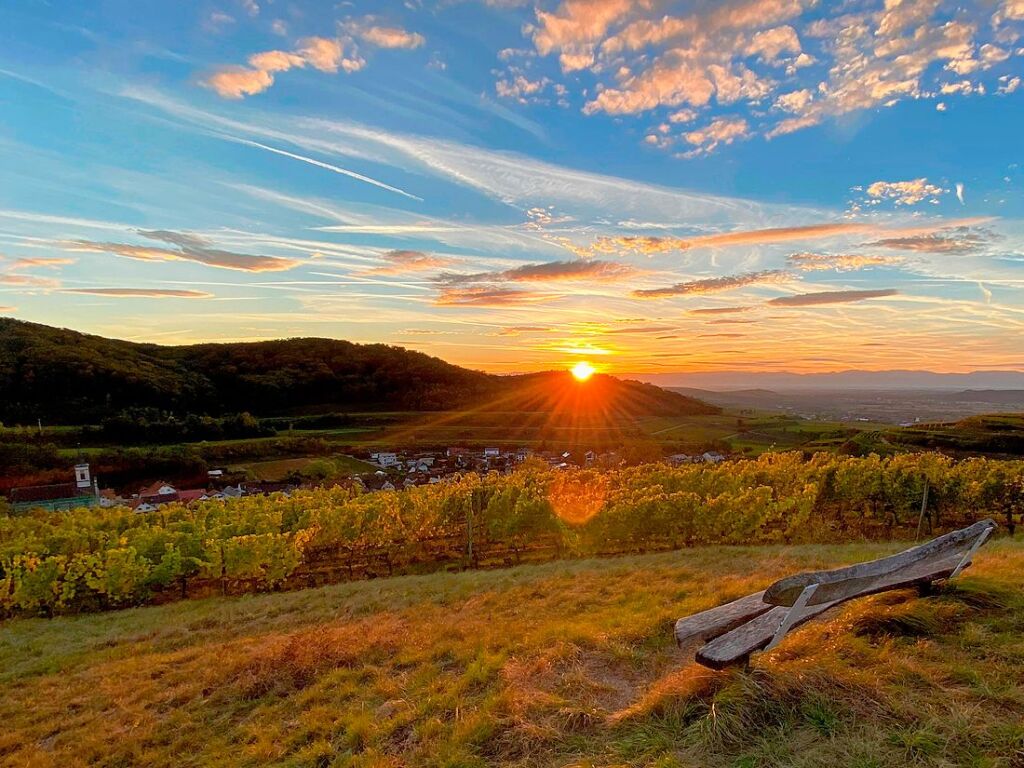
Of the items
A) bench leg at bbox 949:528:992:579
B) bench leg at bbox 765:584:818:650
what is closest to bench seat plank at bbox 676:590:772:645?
bench leg at bbox 765:584:818:650

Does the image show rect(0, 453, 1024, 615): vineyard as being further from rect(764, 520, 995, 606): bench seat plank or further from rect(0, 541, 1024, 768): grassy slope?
rect(764, 520, 995, 606): bench seat plank

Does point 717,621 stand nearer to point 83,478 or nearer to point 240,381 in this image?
point 83,478

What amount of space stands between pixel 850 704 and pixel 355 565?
21.7m

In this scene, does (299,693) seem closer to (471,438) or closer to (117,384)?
(471,438)

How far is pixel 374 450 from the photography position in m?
73.1

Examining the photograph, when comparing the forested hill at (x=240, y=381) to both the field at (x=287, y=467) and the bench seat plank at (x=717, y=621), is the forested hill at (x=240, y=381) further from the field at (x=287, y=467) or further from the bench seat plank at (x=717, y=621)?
the bench seat plank at (x=717, y=621)

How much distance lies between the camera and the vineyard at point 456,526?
57.2 ft

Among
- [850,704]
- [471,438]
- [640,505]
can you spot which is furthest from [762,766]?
[471,438]

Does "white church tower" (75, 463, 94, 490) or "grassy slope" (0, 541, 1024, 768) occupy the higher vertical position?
"grassy slope" (0, 541, 1024, 768)

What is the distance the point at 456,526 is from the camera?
2392 centimetres

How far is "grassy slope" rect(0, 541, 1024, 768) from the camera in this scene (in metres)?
3.79

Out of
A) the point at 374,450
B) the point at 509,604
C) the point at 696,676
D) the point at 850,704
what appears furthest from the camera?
the point at 374,450

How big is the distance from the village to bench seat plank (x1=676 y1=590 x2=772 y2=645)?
91.1 feet

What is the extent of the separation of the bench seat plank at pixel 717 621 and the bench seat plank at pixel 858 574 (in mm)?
452
